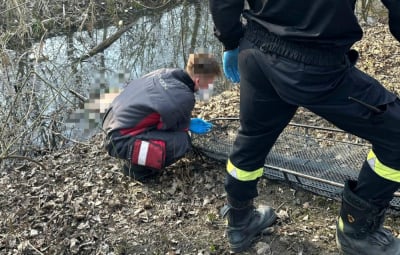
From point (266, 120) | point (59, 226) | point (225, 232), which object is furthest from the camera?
point (59, 226)

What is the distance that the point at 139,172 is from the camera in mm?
4137

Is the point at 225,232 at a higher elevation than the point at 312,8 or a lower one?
lower

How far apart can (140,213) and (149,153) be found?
493 millimetres

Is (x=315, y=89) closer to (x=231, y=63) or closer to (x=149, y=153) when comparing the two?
(x=231, y=63)

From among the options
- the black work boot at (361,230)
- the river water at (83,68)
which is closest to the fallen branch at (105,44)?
the river water at (83,68)

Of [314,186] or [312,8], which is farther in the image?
[314,186]

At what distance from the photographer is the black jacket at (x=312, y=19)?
88.4 inches

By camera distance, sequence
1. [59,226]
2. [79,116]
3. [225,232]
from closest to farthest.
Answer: [225,232]
[59,226]
[79,116]

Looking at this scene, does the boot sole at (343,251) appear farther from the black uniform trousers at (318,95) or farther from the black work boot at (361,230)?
the black uniform trousers at (318,95)

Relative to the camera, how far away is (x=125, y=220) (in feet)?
12.3

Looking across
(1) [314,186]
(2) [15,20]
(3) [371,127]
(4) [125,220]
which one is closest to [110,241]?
(4) [125,220]

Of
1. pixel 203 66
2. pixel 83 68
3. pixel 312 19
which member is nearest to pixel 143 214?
pixel 203 66

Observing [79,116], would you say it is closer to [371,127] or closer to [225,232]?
[225,232]

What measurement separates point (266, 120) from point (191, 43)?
6.33 metres
